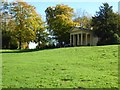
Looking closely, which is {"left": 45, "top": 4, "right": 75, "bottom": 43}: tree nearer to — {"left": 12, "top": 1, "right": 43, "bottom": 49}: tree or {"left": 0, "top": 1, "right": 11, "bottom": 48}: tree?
{"left": 12, "top": 1, "right": 43, "bottom": 49}: tree

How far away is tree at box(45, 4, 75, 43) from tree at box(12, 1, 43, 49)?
4.52 metres

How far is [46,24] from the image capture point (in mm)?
64500

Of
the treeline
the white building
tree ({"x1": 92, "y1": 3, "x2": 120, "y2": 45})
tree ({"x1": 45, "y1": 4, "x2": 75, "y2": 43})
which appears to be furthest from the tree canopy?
tree ({"x1": 92, "y1": 3, "x2": 120, "y2": 45})

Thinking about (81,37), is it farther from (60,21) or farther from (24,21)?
(24,21)

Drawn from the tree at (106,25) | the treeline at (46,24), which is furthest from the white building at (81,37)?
the tree at (106,25)

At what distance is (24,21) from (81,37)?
13.3 metres

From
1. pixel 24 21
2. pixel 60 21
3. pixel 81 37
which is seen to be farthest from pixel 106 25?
pixel 24 21

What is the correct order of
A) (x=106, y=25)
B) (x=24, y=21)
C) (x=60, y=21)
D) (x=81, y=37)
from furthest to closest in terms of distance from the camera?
(x=81, y=37) → (x=60, y=21) → (x=24, y=21) → (x=106, y=25)

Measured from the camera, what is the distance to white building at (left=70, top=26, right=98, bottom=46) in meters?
60.7

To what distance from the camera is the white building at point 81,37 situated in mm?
60688

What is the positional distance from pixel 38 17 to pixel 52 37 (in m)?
6.14

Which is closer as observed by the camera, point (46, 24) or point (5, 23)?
point (5, 23)

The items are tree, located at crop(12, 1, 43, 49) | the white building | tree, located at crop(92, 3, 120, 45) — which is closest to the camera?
tree, located at crop(92, 3, 120, 45)

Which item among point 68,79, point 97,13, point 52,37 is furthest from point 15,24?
point 68,79
